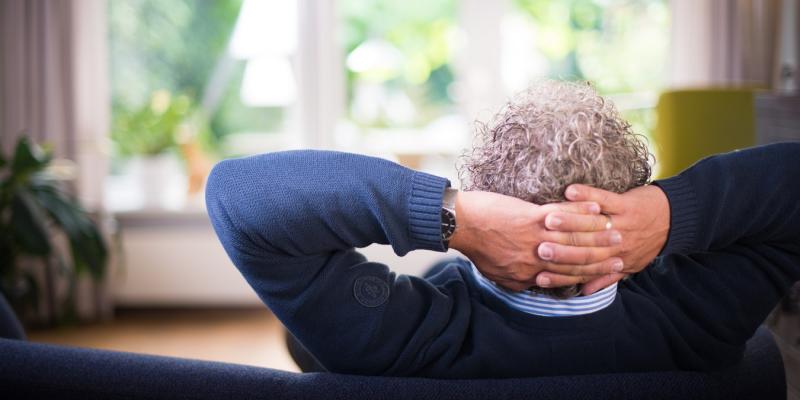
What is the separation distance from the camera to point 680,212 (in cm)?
93

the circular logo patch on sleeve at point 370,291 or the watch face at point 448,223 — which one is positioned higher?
the watch face at point 448,223

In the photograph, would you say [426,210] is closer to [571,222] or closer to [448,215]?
[448,215]

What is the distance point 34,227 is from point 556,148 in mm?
2946

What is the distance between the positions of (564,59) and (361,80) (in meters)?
1.09

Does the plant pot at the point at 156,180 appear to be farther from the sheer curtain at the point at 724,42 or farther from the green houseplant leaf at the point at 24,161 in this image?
the sheer curtain at the point at 724,42

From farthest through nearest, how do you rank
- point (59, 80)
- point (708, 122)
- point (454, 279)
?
point (59, 80) → point (708, 122) → point (454, 279)

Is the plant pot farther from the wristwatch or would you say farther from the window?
the wristwatch

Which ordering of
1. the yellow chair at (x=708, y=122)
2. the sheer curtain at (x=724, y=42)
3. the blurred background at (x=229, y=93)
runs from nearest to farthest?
the yellow chair at (x=708, y=122), the sheer curtain at (x=724, y=42), the blurred background at (x=229, y=93)

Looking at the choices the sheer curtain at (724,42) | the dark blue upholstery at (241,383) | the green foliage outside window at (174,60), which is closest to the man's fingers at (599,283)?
the dark blue upholstery at (241,383)

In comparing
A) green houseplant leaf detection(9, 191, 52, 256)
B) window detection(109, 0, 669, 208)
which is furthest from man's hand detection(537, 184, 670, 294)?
window detection(109, 0, 669, 208)

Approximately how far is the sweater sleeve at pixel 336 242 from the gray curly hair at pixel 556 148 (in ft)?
0.30

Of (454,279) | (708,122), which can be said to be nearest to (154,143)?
(708,122)

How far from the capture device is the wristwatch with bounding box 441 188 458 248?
88 centimetres

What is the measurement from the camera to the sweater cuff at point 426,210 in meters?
0.86
